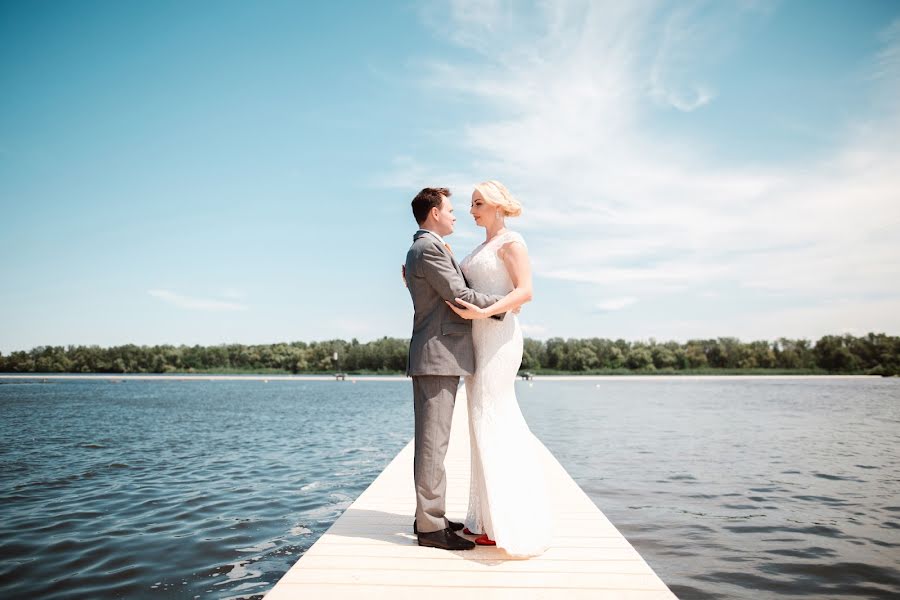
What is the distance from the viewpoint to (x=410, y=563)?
327cm

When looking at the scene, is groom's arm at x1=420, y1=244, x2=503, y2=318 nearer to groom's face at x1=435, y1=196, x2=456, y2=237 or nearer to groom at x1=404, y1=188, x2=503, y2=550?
groom at x1=404, y1=188, x2=503, y2=550

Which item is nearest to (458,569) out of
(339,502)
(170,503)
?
(339,502)

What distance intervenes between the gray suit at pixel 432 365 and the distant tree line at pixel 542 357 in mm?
87328

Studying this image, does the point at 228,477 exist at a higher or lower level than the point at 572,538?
lower

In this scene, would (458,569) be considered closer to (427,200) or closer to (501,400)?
(501,400)

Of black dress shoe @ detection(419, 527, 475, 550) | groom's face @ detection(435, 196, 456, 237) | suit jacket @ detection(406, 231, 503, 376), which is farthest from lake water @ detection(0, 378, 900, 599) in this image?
groom's face @ detection(435, 196, 456, 237)

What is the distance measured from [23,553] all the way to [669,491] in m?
7.65

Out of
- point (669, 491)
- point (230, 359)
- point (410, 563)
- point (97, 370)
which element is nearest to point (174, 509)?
point (410, 563)

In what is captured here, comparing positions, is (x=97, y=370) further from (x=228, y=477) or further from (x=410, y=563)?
(x=410, y=563)

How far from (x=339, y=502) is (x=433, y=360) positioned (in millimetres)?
4867

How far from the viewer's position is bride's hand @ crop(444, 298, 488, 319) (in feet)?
10.7

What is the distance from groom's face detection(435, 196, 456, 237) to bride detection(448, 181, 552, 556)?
16 centimetres

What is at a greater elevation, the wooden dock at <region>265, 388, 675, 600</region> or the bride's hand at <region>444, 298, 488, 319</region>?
the bride's hand at <region>444, 298, 488, 319</region>

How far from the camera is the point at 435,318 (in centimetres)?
348
